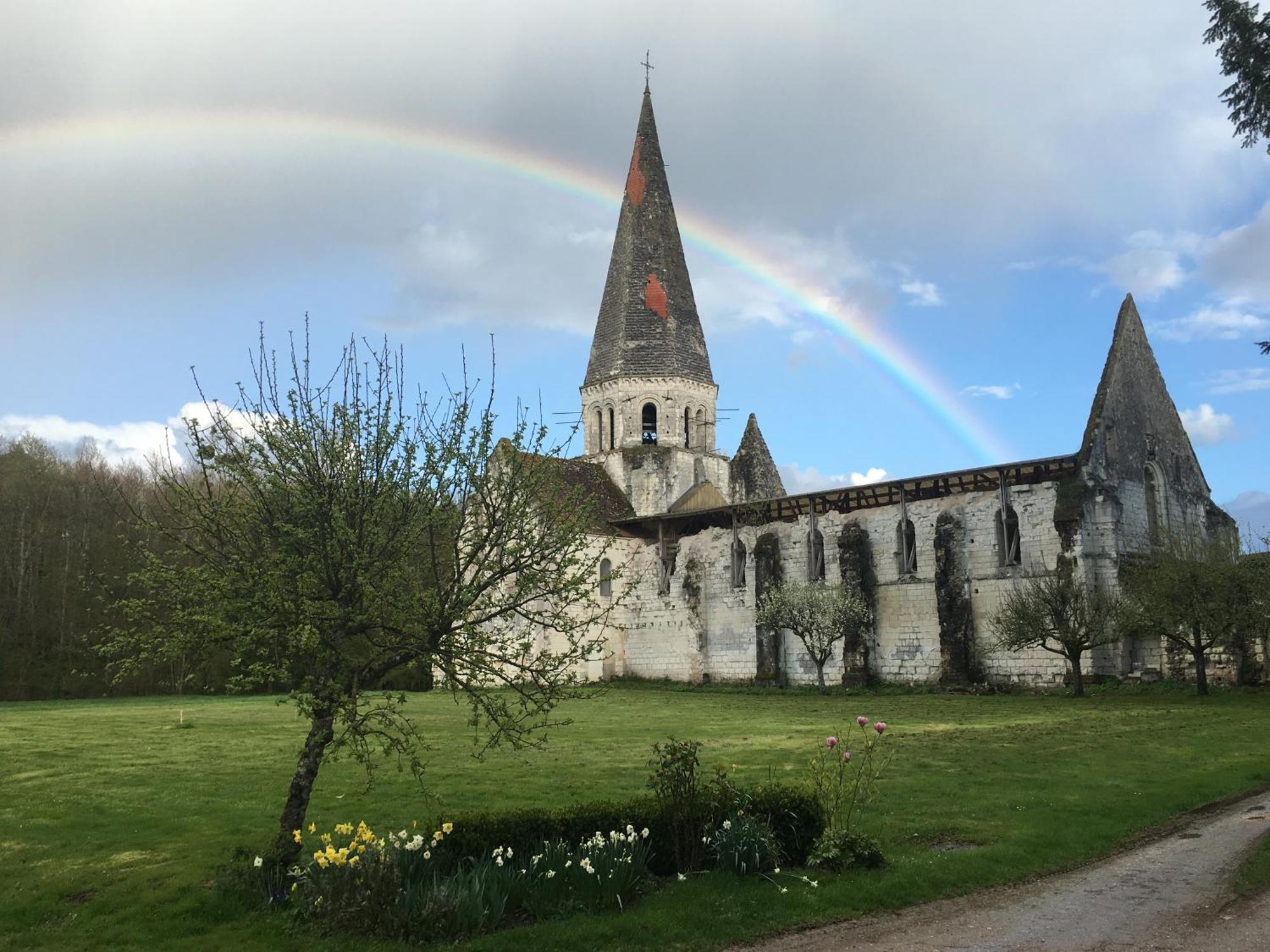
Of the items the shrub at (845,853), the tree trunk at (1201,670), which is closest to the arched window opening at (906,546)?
the tree trunk at (1201,670)

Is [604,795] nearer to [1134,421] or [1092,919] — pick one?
[1092,919]

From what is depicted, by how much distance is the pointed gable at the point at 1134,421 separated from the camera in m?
35.3

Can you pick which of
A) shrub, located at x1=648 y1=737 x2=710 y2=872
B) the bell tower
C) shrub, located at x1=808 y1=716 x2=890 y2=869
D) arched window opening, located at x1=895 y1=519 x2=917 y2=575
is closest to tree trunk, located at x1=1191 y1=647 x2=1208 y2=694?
arched window opening, located at x1=895 y1=519 x2=917 y2=575

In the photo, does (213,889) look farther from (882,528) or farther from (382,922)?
(882,528)

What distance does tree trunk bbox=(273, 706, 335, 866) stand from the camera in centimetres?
977

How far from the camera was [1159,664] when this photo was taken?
1304 inches

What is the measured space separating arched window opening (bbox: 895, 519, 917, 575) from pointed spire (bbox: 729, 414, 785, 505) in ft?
50.9

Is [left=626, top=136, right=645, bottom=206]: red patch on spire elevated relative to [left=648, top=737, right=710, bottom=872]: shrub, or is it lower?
elevated

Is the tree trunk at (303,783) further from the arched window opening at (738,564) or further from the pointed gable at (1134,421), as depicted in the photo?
the arched window opening at (738,564)

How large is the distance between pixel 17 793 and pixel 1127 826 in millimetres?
15357

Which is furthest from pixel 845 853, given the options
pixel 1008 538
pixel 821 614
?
pixel 821 614

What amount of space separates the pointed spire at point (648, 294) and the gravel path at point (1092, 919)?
4416cm

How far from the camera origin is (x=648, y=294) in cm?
5403

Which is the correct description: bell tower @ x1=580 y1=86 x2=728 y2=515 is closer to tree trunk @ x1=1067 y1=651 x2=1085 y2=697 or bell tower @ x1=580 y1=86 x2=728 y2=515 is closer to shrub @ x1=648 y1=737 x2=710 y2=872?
tree trunk @ x1=1067 y1=651 x2=1085 y2=697
